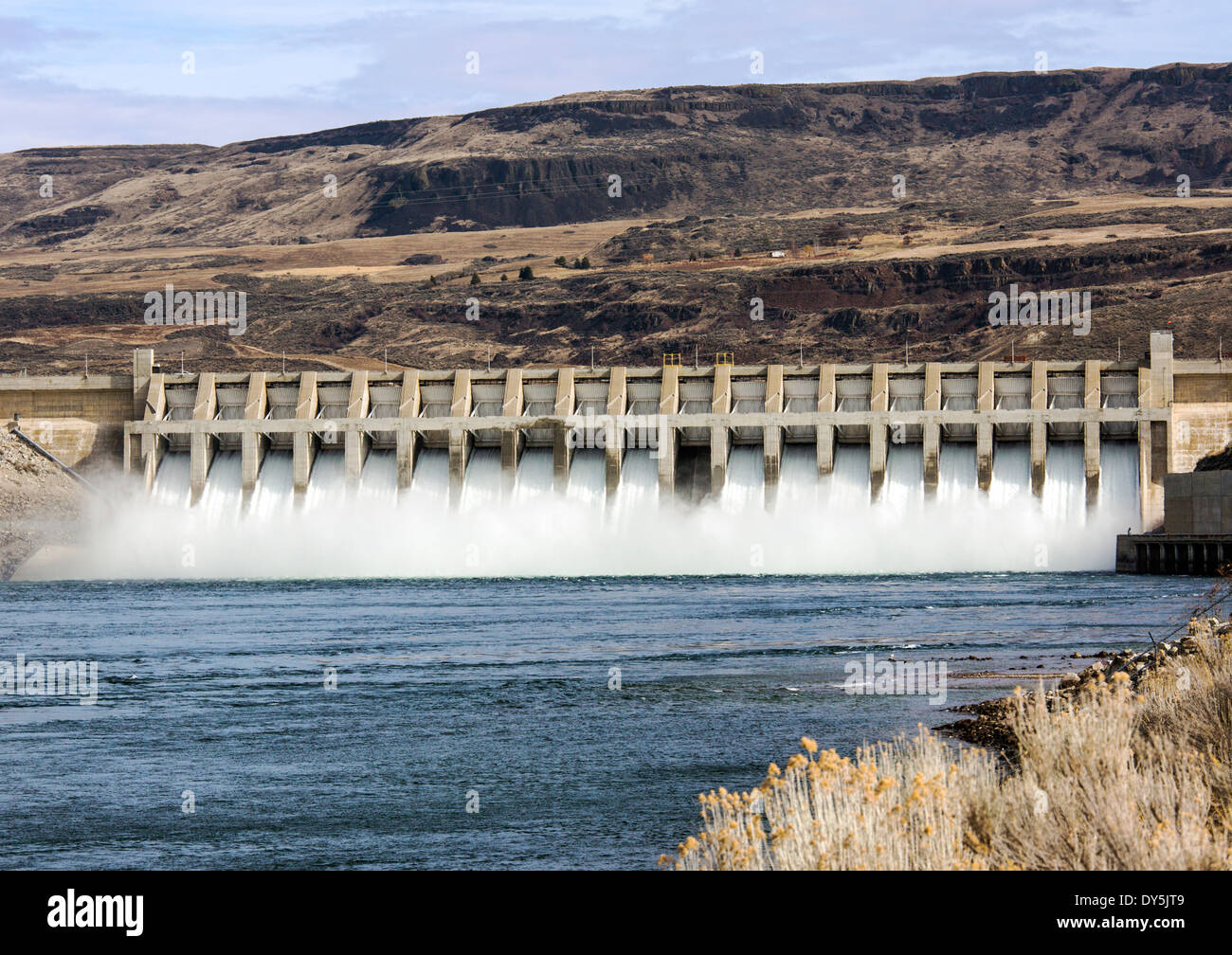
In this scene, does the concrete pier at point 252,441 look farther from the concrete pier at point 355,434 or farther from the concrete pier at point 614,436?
the concrete pier at point 614,436

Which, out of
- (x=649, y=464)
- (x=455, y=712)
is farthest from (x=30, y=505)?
(x=455, y=712)

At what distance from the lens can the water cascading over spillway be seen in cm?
6894

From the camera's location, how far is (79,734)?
2555 cm

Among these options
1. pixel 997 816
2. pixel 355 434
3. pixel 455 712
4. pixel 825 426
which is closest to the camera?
pixel 997 816

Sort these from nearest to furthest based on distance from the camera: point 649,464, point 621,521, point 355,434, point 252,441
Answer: point 621,521, point 649,464, point 355,434, point 252,441

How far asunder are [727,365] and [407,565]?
15756 millimetres

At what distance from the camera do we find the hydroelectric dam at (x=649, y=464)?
69250 millimetres

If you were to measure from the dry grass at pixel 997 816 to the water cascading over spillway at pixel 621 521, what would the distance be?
182ft

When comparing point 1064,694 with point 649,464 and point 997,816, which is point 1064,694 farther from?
point 649,464

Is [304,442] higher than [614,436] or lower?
lower

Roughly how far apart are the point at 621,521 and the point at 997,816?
196ft

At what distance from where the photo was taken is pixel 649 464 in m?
72.6

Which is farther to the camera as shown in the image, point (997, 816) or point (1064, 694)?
point (1064, 694)

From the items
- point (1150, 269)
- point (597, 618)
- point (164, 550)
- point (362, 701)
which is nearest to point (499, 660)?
point (362, 701)
